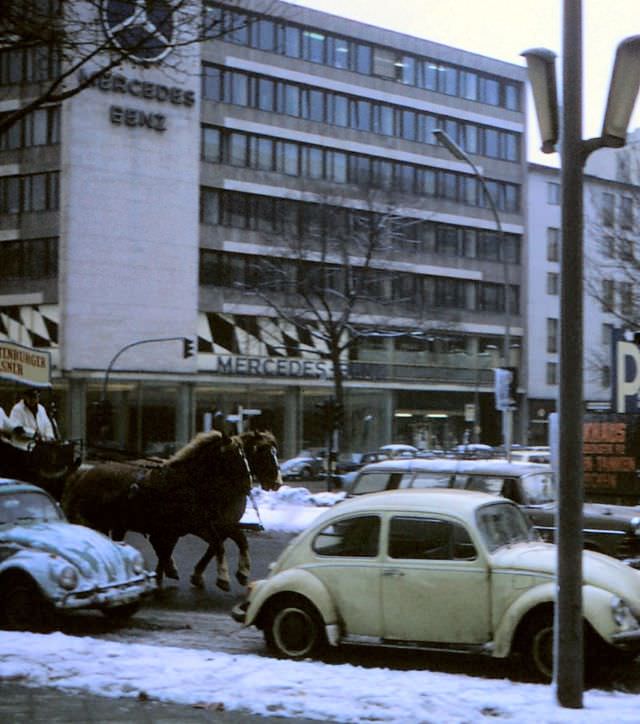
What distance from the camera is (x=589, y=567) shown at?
9.02 m

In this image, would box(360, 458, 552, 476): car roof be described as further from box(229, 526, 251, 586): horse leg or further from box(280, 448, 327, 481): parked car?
box(280, 448, 327, 481): parked car

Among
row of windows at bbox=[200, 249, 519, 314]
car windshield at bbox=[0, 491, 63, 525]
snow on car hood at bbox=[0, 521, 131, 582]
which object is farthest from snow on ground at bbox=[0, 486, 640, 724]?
row of windows at bbox=[200, 249, 519, 314]

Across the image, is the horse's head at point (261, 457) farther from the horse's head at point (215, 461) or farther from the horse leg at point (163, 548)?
the horse leg at point (163, 548)

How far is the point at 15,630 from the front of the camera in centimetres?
1075

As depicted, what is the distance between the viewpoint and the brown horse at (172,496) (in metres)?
14.1

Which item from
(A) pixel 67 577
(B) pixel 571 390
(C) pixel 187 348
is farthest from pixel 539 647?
(C) pixel 187 348

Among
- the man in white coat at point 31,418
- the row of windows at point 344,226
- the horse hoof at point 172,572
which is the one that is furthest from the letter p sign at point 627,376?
the row of windows at point 344,226

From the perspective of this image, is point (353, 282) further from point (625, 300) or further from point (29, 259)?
point (29, 259)

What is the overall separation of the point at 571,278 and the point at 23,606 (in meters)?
6.38

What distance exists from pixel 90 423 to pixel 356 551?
43.5m

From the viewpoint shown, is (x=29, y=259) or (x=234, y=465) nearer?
(x=234, y=465)

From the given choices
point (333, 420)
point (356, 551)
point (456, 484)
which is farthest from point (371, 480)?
point (333, 420)

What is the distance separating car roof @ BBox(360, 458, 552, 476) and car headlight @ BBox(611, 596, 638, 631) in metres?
6.08

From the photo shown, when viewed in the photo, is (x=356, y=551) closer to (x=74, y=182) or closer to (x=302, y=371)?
(x=74, y=182)
